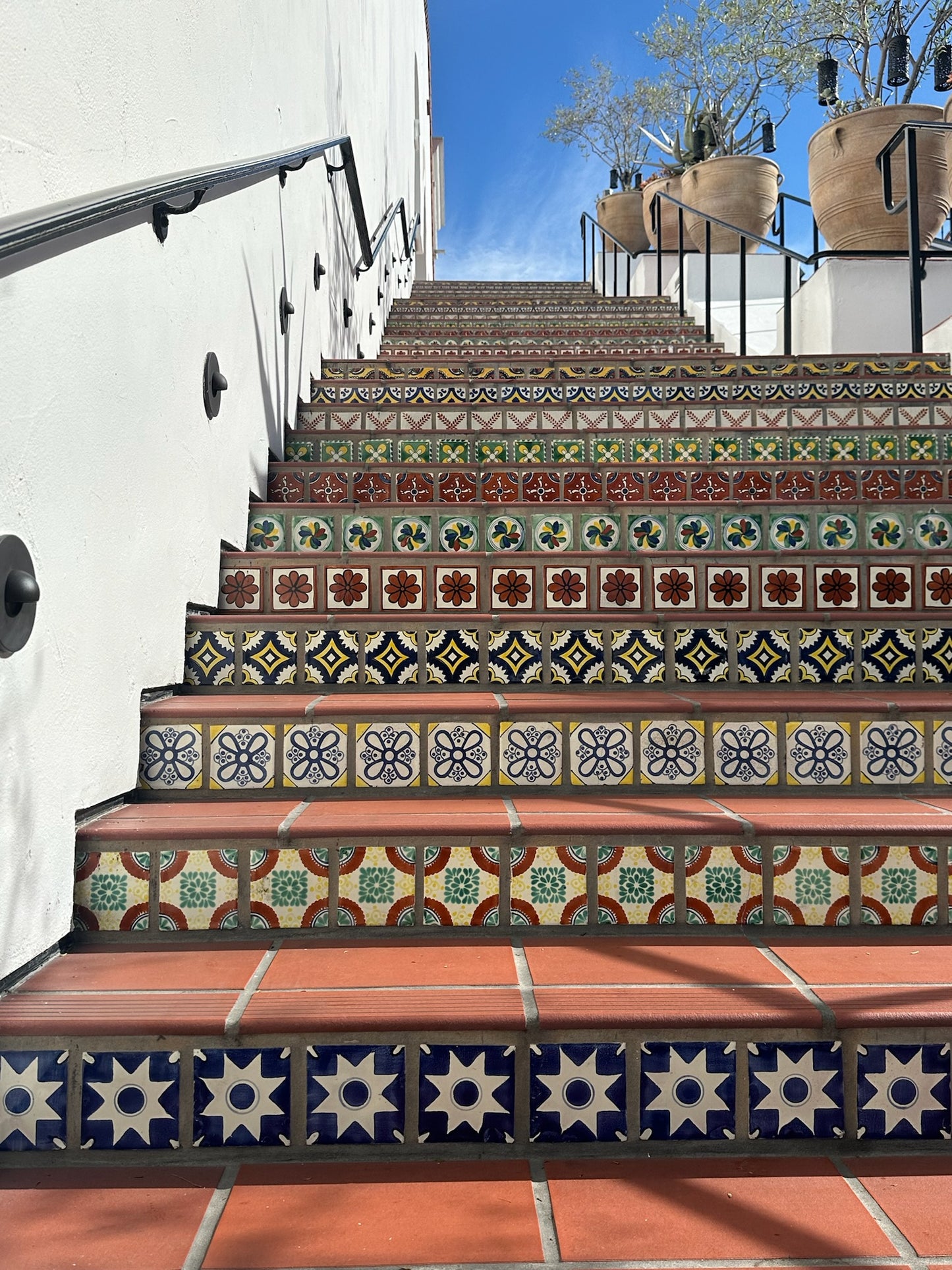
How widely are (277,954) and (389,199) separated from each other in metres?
6.24

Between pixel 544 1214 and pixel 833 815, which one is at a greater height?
pixel 833 815

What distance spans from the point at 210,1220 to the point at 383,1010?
0.28m

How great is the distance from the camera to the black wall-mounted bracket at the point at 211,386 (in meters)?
1.94

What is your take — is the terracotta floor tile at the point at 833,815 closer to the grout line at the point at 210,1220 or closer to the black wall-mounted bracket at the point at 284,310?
the grout line at the point at 210,1220

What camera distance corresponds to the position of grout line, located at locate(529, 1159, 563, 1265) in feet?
2.86

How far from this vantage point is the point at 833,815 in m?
1.46

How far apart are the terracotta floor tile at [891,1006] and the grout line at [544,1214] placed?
41 cm

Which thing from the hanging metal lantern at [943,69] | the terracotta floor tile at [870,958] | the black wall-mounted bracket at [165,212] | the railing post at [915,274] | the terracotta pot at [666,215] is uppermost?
the terracotta pot at [666,215]

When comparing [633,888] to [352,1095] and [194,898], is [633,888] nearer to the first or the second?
[352,1095]

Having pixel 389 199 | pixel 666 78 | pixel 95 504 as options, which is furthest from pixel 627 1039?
pixel 666 78

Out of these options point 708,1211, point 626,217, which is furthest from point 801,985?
point 626,217

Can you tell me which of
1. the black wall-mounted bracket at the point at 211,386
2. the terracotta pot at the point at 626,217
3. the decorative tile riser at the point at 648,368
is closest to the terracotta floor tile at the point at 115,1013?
the black wall-mounted bracket at the point at 211,386

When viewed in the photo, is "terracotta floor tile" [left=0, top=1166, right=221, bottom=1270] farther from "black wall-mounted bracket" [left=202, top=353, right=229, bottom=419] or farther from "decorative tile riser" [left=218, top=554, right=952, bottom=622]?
"black wall-mounted bracket" [left=202, top=353, right=229, bottom=419]

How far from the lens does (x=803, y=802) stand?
5.09ft
